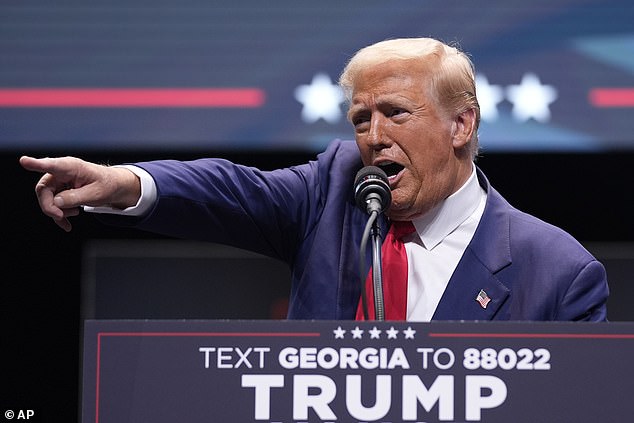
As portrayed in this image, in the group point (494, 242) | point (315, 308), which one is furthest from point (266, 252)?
point (494, 242)

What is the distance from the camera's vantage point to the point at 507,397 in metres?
1.40

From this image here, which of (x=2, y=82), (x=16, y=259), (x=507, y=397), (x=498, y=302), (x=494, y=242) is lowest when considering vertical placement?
(x=507, y=397)

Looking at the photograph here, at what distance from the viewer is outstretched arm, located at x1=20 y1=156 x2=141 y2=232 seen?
1.62 metres

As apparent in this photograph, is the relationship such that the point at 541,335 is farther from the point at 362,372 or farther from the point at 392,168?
the point at 392,168

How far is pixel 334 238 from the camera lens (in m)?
2.11

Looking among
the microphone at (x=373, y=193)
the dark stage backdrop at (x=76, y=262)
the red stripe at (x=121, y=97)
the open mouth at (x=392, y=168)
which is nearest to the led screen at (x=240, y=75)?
the red stripe at (x=121, y=97)

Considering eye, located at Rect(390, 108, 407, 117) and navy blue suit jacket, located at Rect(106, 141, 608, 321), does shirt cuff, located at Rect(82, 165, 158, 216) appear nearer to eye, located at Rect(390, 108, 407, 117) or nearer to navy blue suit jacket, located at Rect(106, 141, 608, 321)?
navy blue suit jacket, located at Rect(106, 141, 608, 321)

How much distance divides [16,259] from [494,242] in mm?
1970

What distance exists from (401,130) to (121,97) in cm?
154

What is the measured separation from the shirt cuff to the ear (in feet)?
2.16

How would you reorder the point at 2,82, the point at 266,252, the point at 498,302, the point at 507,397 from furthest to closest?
the point at 2,82
the point at 266,252
the point at 498,302
the point at 507,397

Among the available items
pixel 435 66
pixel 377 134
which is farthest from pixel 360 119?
pixel 435 66

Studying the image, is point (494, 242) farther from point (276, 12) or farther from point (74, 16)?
point (74, 16)

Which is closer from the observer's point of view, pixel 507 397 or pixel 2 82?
pixel 507 397
